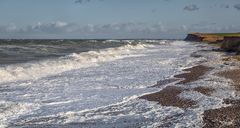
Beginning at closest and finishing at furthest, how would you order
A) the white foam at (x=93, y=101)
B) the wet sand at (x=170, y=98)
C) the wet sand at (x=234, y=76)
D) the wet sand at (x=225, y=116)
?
1. the wet sand at (x=225, y=116)
2. the white foam at (x=93, y=101)
3. the wet sand at (x=170, y=98)
4. the wet sand at (x=234, y=76)

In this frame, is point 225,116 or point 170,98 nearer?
point 225,116

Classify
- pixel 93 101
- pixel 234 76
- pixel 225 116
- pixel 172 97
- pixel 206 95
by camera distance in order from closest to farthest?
pixel 225 116 → pixel 93 101 → pixel 172 97 → pixel 206 95 → pixel 234 76

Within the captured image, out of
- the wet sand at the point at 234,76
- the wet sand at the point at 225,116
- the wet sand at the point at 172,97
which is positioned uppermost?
the wet sand at the point at 225,116

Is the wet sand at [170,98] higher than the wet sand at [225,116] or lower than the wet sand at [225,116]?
lower

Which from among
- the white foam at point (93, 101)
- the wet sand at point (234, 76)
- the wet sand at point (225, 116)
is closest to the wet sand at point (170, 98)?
the white foam at point (93, 101)

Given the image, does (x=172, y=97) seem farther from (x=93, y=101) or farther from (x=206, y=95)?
(x=93, y=101)

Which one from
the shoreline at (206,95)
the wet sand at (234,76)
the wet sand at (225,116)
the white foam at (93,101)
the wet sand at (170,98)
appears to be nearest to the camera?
the wet sand at (225,116)

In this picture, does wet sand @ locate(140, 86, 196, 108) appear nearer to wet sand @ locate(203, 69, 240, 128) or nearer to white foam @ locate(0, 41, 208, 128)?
white foam @ locate(0, 41, 208, 128)

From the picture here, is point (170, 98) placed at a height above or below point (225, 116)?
below

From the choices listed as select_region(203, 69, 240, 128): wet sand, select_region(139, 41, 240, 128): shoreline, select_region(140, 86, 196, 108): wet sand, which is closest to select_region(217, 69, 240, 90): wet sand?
select_region(139, 41, 240, 128): shoreline

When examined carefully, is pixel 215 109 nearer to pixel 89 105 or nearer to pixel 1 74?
pixel 89 105

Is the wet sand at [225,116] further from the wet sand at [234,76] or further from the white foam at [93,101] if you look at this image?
the wet sand at [234,76]

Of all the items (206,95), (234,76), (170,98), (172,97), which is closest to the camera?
(170,98)

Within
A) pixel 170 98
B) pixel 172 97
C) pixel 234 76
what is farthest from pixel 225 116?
pixel 234 76
